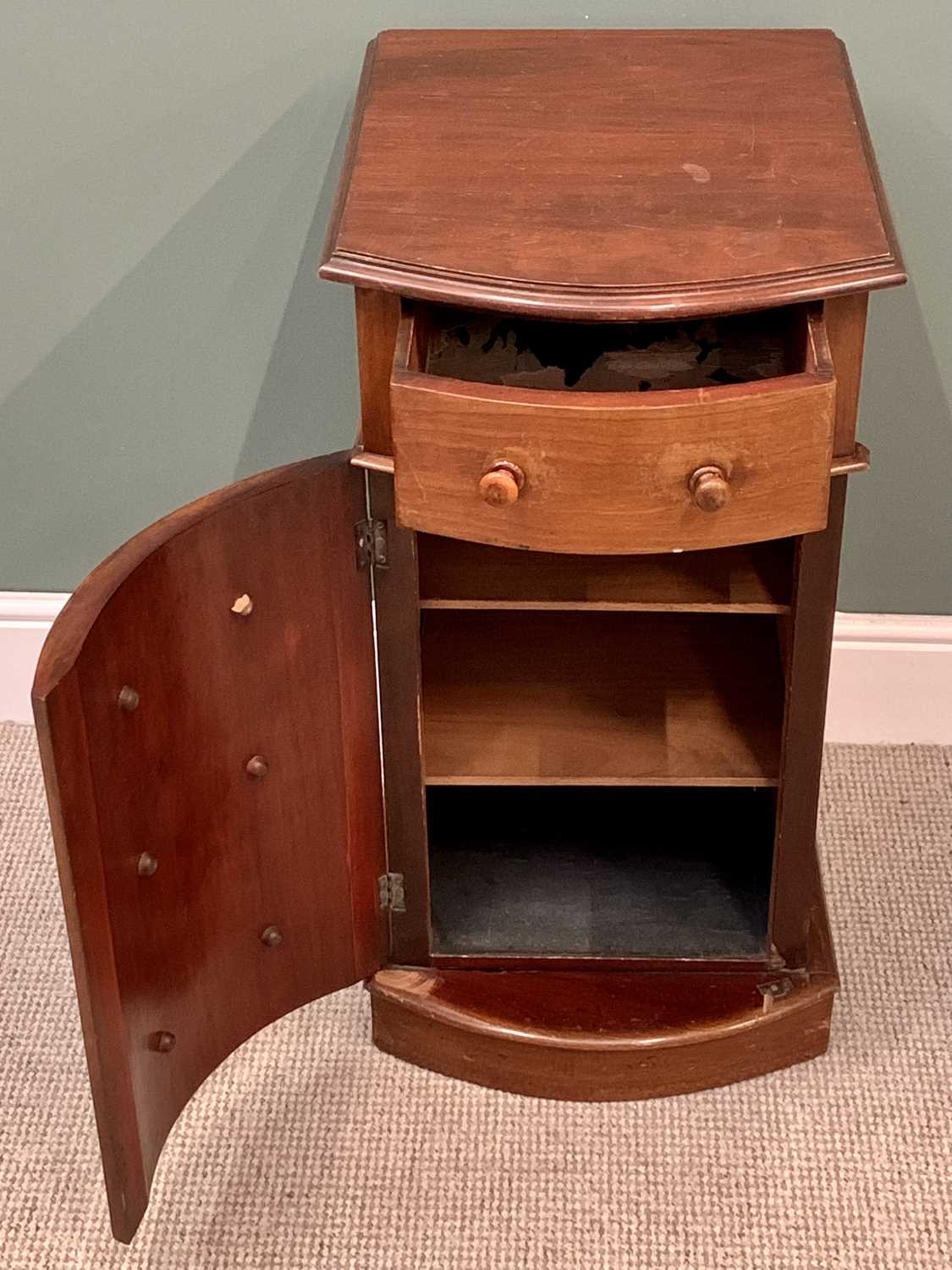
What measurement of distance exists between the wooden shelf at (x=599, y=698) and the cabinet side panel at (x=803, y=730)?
4 centimetres

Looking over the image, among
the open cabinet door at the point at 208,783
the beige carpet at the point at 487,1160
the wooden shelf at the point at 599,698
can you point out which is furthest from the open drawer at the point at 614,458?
the beige carpet at the point at 487,1160

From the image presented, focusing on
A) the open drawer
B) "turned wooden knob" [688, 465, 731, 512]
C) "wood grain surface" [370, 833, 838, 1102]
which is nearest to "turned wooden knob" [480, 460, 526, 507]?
the open drawer

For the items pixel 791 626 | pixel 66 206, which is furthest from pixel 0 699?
pixel 791 626

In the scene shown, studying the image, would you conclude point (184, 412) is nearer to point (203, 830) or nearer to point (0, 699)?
point (0, 699)

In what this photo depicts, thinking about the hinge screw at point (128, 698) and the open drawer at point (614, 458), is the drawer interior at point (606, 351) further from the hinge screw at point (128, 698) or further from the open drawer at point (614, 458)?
the hinge screw at point (128, 698)

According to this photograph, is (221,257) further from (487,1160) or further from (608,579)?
(487,1160)

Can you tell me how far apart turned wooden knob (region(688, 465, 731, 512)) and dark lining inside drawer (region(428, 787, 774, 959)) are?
21.2 inches

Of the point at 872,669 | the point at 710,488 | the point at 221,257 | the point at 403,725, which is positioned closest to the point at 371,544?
the point at 403,725

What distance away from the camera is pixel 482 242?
40.1 inches

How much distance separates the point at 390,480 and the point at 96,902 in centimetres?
36

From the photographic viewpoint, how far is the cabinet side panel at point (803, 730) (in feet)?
3.69

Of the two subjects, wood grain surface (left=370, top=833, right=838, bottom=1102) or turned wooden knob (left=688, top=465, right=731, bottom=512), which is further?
wood grain surface (left=370, top=833, right=838, bottom=1102)

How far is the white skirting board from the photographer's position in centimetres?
168

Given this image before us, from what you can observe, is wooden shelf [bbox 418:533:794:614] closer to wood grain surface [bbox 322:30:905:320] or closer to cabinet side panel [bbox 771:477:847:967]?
cabinet side panel [bbox 771:477:847:967]
